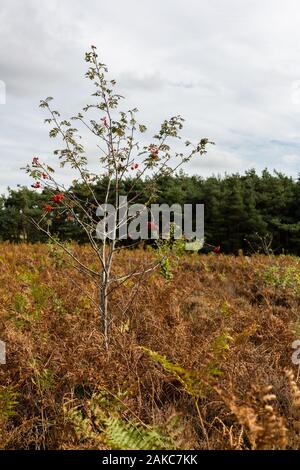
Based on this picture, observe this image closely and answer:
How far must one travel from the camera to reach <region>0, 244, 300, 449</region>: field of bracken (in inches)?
110

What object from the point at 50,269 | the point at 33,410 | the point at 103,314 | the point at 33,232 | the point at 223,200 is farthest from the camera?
the point at 33,232

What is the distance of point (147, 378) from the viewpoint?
3807mm

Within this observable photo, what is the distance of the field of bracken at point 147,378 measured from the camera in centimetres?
281

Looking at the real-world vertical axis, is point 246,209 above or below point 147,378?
above

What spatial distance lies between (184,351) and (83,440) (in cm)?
125

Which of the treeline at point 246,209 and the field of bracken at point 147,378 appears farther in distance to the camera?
the treeline at point 246,209

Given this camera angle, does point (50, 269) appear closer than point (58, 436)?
No

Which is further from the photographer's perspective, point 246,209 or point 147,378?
point 246,209

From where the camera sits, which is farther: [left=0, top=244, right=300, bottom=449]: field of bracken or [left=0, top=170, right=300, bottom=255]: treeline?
[left=0, top=170, right=300, bottom=255]: treeline

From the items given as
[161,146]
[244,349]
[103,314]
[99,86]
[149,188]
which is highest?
[99,86]
